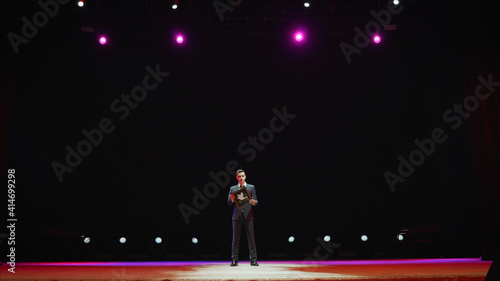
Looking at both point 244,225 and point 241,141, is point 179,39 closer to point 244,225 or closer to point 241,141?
point 241,141

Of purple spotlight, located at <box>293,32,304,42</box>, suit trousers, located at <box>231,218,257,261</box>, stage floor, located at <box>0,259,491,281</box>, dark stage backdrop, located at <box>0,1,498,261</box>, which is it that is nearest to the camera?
stage floor, located at <box>0,259,491,281</box>

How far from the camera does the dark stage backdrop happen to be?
8.82 metres

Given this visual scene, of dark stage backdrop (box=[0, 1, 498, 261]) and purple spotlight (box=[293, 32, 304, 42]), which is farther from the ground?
purple spotlight (box=[293, 32, 304, 42])

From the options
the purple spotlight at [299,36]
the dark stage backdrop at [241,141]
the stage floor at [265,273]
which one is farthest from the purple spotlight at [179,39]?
the stage floor at [265,273]

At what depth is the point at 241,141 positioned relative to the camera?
930 centimetres

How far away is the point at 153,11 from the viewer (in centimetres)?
788

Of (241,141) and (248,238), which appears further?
(241,141)

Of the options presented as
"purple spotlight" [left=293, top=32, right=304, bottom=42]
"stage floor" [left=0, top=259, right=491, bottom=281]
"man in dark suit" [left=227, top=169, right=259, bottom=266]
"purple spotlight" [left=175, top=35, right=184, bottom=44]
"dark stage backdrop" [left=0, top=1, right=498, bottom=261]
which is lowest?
"stage floor" [left=0, top=259, right=491, bottom=281]

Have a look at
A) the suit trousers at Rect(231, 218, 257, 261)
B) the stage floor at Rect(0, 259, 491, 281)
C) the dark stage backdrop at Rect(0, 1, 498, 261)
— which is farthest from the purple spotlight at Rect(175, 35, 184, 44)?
the stage floor at Rect(0, 259, 491, 281)

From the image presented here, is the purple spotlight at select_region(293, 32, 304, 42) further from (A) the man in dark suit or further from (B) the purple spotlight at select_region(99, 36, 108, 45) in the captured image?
(B) the purple spotlight at select_region(99, 36, 108, 45)

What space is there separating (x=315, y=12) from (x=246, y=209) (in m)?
4.14

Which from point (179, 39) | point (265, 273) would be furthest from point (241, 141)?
point (265, 273)

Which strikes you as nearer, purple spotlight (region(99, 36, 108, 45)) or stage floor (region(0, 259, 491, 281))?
stage floor (region(0, 259, 491, 281))

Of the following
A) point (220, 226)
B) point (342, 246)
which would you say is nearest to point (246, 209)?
point (220, 226)
